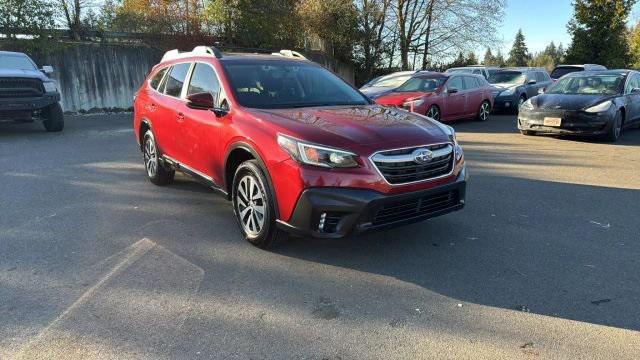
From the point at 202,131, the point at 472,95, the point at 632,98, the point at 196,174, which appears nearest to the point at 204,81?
the point at 202,131

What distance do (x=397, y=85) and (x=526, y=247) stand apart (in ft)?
30.9

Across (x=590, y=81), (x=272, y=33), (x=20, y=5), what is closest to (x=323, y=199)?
(x=590, y=81)

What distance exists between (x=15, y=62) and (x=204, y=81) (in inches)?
359

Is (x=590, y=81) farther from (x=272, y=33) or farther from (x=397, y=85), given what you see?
(x=272, y=33)

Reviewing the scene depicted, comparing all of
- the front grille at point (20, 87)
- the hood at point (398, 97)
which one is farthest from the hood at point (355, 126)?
the front grille at point (20, 87)

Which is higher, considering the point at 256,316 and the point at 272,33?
the point at 272,33

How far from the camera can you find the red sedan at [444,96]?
12.4 metres

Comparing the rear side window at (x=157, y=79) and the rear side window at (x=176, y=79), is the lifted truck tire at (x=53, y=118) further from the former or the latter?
the rear side window at (x=176, y=79)

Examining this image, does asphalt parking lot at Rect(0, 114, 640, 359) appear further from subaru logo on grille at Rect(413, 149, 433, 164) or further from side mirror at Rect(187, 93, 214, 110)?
side mirror at Rect(187, 93, 214, 110)

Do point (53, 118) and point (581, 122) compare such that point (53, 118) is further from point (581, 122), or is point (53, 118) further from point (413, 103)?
point (581, 122)

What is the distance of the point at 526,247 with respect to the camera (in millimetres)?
→ 4551

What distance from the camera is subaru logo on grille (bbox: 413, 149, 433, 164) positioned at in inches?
163

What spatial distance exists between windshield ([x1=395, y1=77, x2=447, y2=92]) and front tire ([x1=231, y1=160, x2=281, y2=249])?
363 inches

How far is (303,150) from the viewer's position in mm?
3967
